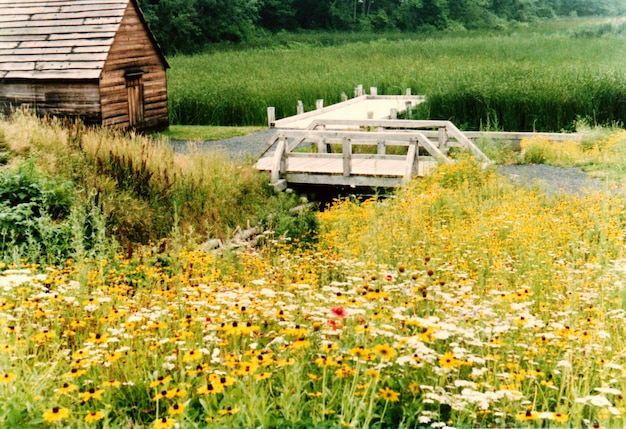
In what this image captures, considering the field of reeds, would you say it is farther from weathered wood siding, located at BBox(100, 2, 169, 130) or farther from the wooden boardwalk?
weathered wood siding, located at BBox(100, 2, 169, 130)

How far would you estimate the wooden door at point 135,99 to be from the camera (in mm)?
20769

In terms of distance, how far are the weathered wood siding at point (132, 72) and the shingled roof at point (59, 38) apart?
0.34 m

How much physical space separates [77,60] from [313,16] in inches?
1927

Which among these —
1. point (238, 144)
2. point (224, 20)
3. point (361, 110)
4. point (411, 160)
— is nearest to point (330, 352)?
point (411, 160)

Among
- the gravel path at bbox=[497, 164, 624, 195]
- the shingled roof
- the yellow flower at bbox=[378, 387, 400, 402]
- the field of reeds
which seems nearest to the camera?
the yellow flower at bbox=[378, 387, 400, 402]

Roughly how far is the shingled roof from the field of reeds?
517 cm

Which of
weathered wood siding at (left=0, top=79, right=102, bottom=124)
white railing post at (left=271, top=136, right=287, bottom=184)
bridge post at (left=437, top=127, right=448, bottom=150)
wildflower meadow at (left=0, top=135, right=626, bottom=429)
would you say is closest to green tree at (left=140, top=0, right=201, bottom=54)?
weathered wood siding at (left=0, top=79, right=102, bottom=124)

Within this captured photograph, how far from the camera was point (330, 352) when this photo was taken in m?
4.79

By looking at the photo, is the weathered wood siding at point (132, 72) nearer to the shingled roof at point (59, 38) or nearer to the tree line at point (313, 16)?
the shingled roof at point (59, 38)

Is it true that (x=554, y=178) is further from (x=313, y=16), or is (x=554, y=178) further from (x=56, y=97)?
(x=313, y=16)

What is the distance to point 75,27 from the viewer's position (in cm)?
1989

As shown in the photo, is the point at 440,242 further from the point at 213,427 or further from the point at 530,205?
the point at 213,427

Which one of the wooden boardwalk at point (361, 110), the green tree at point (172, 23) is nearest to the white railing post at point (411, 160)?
the wooden boardwalk at point (361, 110)

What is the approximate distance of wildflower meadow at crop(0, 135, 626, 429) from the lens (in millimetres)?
4195
